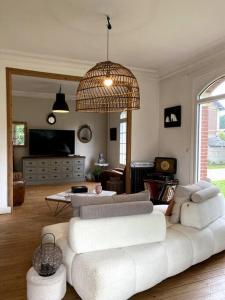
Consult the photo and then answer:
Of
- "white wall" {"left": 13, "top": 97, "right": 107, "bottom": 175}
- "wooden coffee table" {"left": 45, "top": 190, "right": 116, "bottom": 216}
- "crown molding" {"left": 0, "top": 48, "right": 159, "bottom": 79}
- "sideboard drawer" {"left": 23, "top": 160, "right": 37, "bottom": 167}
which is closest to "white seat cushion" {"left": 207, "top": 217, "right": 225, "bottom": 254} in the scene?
"wooden coffee table" {"left": 45, "top": 190, "right": 116, "bottom": 216}

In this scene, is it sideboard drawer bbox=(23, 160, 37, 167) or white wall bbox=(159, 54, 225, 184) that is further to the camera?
sideboard drawer bbox=(23, 160, 37, 167)

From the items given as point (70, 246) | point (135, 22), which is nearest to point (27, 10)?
point (135, 22)

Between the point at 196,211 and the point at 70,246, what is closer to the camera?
the point at 70,246

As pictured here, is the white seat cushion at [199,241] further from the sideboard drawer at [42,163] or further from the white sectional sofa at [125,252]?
the sideboard drawer at [42,163]

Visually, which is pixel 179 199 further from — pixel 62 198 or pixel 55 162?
pixel 55 162

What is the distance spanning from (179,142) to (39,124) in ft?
15.4

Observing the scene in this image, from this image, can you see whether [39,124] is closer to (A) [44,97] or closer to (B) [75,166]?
(A) [44,97]

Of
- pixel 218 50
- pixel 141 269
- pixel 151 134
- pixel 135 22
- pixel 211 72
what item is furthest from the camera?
pixel 151 134

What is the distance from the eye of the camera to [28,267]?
8.55 feet

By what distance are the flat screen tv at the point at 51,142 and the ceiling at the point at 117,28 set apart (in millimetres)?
3712

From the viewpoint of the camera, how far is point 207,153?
455 cm

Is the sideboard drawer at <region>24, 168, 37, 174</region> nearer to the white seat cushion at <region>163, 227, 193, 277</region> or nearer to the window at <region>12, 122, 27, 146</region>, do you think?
the window at <region>12, 122, 27, 146</region>

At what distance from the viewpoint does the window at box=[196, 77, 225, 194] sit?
13.9 ft

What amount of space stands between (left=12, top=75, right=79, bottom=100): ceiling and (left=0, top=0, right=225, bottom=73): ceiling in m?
1.89
